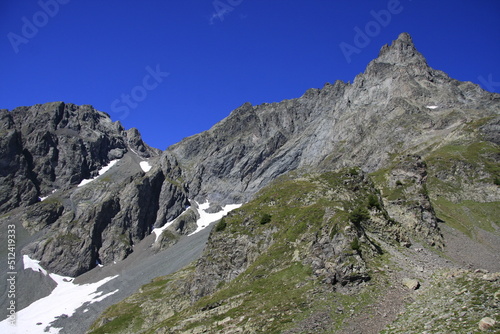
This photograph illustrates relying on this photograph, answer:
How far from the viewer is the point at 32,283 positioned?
185750mm

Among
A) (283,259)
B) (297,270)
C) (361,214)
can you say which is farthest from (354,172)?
(297,270)

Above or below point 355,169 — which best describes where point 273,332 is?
below

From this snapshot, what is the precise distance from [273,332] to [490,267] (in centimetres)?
4157

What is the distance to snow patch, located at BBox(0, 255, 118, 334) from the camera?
144 meters

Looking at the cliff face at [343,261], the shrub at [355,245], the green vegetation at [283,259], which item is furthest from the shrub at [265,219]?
the shrub at [355,245]

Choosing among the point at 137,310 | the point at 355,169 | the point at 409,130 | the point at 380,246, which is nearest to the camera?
the point at 380,246

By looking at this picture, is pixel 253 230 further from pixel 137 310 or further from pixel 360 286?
pixel 137 310

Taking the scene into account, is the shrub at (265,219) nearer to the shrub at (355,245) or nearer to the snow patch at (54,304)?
the shrub at (355,245)

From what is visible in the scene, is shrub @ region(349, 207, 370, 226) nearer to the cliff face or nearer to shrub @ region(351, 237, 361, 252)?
the cliff face

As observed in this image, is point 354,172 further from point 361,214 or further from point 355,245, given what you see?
point 355,245

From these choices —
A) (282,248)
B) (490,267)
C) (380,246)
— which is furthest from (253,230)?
(490,267)

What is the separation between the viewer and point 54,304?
6521 inches

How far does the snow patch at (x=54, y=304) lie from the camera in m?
144

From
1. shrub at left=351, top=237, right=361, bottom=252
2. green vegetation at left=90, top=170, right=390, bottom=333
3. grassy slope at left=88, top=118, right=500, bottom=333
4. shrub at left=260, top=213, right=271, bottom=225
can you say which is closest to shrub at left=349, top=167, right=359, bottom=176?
grassy slope at left=88, top=118, right=500, bottom=333
